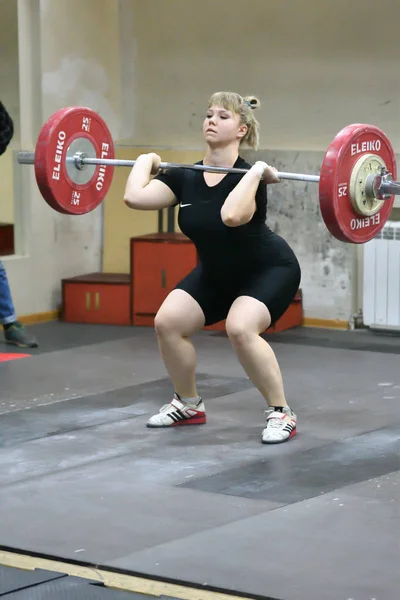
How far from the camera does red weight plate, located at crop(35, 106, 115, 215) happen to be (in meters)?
5.21

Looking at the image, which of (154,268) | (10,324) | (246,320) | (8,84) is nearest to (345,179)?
(246,320)

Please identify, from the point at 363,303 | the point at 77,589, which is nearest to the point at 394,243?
the point at 363,303

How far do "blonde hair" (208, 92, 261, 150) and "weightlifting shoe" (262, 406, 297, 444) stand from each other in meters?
1.08

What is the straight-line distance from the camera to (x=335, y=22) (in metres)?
7.39

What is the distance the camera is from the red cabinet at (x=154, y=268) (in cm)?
768

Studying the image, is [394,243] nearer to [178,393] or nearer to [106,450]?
[178,393]

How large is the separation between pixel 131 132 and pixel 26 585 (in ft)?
17.8

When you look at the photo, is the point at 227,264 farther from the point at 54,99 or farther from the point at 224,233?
the point at 54,99

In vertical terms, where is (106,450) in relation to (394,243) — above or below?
below

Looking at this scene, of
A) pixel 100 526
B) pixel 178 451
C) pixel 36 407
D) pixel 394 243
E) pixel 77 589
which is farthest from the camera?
pixel 394 243

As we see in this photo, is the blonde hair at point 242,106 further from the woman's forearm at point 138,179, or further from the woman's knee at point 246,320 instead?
the woman's knee at point 246,320

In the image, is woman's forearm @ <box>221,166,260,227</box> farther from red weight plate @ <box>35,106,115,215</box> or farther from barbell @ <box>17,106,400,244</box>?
red weight plate @ <box>35,106,115,215</box>

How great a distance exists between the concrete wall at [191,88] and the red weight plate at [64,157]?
2.32 m

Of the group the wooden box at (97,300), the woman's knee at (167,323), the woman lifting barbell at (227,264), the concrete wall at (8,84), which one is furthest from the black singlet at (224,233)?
the concrete wall at (8,84)
